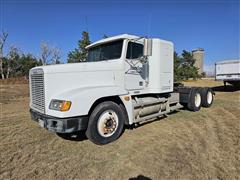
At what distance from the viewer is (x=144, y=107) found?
5688 mm

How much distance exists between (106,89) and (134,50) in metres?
1.71

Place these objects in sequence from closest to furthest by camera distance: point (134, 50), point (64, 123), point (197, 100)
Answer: point (64, 123), point (134, 50), point (197, 100)

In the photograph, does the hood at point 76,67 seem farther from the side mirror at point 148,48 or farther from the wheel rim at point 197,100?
the wheel rim at point 197,100

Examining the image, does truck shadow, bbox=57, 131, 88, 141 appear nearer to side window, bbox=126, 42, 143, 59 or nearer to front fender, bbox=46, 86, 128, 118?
front fender, bbox=46, 86, 128, 118

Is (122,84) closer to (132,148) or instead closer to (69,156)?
(132,148)

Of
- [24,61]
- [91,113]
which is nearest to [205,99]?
[91,113]

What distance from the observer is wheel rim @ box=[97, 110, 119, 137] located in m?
4.45

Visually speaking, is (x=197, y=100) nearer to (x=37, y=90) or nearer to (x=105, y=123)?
(x=105, y=123)

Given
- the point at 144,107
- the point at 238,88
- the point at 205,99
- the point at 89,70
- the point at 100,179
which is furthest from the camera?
the point at 238,88

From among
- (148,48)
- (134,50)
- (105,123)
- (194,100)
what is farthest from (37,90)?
(194,100)

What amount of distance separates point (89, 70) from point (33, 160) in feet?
7.75

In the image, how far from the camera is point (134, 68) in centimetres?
553

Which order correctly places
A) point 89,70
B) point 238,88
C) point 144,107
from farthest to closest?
point 238,88
point 144,107
point 89,70

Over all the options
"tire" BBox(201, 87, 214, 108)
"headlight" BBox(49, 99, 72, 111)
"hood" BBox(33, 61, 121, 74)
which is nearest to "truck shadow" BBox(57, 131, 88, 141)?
"headlight" BBox(49, 99, 72, 111)
